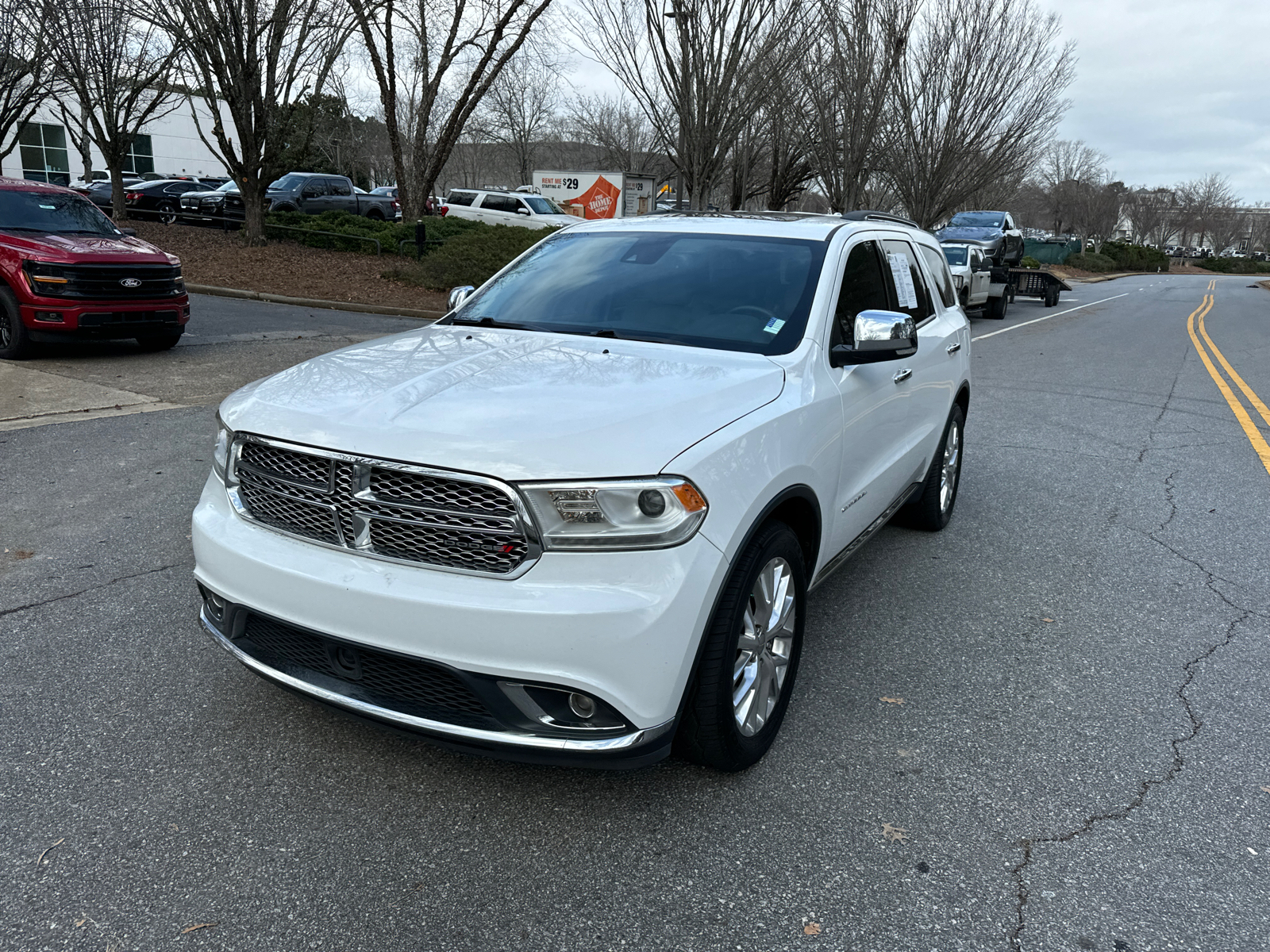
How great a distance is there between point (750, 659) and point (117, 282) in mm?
9713

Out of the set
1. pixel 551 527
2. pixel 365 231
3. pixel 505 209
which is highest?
pixel 551 527

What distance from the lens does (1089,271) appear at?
203 ft

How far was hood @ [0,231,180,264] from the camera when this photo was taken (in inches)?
392

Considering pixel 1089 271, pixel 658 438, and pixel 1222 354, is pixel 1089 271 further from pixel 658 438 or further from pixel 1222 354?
pixel 658 438

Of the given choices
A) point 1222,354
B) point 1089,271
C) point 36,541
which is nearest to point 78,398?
point 36,541

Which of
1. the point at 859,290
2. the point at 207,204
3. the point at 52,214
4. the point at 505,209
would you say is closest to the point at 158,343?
the point at 52,214

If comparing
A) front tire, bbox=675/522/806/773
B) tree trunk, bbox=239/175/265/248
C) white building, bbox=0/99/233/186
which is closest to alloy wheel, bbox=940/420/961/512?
front tire, bbox=675/522/806/773

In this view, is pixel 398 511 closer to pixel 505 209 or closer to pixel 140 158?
pixel 505 209

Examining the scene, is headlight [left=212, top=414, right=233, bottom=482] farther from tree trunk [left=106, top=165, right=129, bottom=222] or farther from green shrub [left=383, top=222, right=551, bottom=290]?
tree trunk [left=106, top=165, right=129, bottom=222]

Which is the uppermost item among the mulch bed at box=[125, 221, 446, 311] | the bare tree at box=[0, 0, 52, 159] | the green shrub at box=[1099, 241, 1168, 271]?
the bare tree at box=[0, 0, 52, 159]

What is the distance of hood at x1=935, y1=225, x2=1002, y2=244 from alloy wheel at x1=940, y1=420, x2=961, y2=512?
20.3m

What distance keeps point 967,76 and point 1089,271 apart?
1633 inches

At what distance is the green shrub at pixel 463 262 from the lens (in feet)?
62.3

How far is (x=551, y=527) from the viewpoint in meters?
2.55
